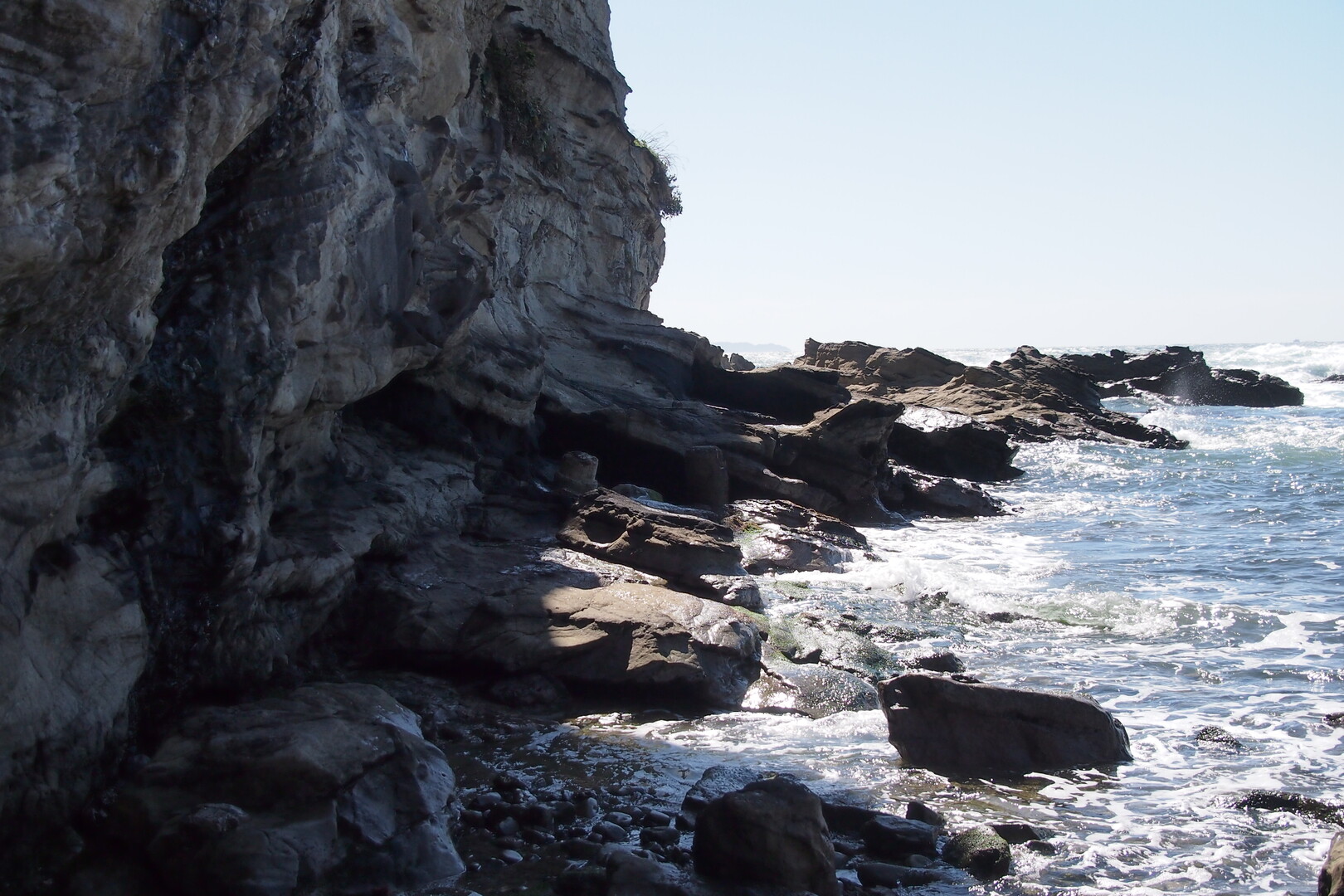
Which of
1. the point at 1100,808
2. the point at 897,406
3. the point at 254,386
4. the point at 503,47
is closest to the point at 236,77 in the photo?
the point at 254,386

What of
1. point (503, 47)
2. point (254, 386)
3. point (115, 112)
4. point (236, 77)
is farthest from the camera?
point (503, 47)

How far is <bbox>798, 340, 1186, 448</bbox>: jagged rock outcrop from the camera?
94.3 ft

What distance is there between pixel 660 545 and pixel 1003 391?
23605mm

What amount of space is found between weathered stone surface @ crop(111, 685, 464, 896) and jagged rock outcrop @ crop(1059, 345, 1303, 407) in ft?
136

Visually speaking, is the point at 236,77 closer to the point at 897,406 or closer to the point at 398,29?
the point at 398,29

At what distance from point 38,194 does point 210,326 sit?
230 centimetres

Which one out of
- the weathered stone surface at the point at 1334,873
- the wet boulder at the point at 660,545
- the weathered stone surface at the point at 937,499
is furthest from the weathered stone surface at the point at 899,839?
the weathered stone surface at the point at 937,499

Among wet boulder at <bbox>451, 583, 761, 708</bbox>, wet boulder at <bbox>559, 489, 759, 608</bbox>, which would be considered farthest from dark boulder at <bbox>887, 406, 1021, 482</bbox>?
wet boulder at <bbox>451, 583, 761, 708</bbox>

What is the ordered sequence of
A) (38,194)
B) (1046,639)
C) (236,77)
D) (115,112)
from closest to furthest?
1. (38,194)
2. (115,112)
3. (236,77)
4. (1046,639)

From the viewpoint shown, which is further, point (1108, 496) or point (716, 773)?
point (1108, 496)

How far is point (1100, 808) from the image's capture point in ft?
19.6

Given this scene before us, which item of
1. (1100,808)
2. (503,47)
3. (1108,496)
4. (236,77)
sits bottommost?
(1100,808)

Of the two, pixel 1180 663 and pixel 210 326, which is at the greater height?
pixel 210 326

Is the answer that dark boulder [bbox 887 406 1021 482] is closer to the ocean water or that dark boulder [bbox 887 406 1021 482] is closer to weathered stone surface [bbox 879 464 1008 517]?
the ocean water
